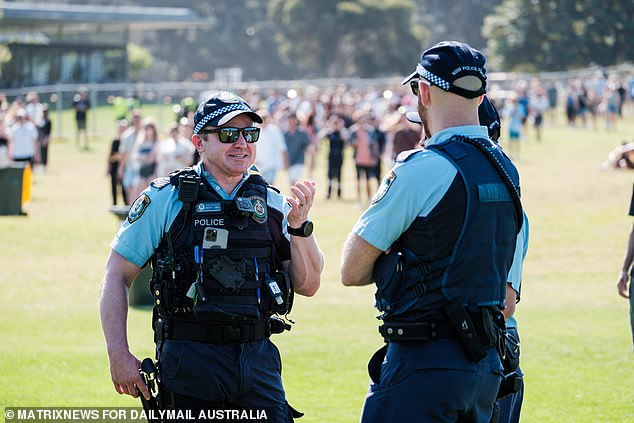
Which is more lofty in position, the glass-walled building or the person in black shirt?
the glass-walled building

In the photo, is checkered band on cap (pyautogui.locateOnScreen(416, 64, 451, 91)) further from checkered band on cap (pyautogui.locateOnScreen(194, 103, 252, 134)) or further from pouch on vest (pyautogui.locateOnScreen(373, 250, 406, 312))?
checkered band on cap (pyautogui.locateOnScreen(194, 103, 252, 134))

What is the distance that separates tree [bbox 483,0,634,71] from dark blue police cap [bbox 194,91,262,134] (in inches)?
2670

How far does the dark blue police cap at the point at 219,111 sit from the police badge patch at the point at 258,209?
38 centimetres

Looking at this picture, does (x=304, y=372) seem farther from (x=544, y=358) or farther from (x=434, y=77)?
(x=434, y=77)

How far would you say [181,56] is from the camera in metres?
106

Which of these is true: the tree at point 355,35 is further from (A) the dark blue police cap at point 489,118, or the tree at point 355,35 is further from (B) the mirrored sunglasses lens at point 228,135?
(B) the mirrored sunglasses lens at point 228,135

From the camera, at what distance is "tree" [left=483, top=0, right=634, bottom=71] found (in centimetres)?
7031

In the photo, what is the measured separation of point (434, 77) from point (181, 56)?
103633 mm

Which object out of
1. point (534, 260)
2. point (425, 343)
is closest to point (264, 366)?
point (425, 343)

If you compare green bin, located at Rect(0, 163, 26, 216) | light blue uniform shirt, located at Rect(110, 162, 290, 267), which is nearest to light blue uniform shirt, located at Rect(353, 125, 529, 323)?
light blue uniform shirt, located at Rect(110, 162, 290, 267)

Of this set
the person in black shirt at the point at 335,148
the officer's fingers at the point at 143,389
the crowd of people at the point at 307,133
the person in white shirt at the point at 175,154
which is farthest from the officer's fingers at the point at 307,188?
the person in black shirt at the point at 335,148

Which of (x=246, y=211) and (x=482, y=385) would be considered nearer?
(x=482, y=385)

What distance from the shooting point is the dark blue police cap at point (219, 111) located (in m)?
5.22

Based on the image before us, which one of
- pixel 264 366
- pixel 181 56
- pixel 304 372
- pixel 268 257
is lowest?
pixel 304 372
